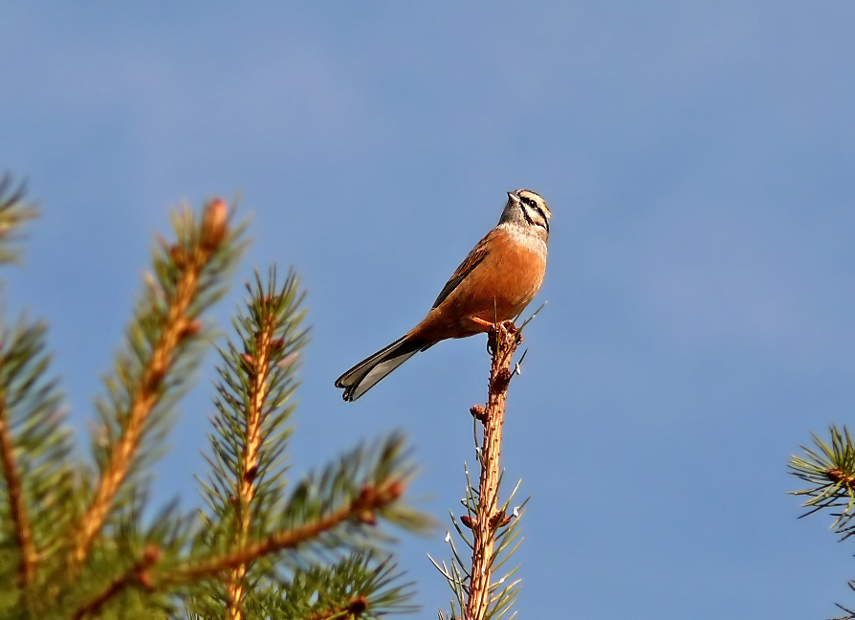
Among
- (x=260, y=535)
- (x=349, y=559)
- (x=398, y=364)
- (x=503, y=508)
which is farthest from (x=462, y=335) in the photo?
(x=260, y=535)

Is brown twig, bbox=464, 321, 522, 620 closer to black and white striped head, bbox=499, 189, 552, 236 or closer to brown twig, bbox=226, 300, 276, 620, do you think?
brown twig, bbox=226, 300, 276, 620

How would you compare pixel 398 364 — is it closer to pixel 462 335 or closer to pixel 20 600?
pixel 462 335

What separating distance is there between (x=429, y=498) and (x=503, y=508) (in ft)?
4.22

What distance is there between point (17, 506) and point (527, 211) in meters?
7.84

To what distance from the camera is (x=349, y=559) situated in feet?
6.44

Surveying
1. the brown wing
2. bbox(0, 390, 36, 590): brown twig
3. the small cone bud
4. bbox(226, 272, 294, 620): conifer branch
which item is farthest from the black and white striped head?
bbox(0, 390, 36, 590): brown twig

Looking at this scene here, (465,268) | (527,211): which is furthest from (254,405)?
(527,211)

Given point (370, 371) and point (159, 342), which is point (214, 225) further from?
point (370, 371)

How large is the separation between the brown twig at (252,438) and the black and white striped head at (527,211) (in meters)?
6.62

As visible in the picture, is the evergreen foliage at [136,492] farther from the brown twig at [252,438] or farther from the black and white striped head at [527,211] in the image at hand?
the black and white striped head at [527,211]

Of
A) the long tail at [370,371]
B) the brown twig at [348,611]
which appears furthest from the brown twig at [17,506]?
the long tail at [370,371]

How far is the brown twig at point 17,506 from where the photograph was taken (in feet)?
Answer: 3.90

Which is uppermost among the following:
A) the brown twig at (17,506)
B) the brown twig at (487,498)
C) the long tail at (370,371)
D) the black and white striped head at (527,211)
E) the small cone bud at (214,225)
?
the black and white striped head at (527,211)

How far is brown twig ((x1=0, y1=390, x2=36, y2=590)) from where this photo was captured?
1.19 metres
